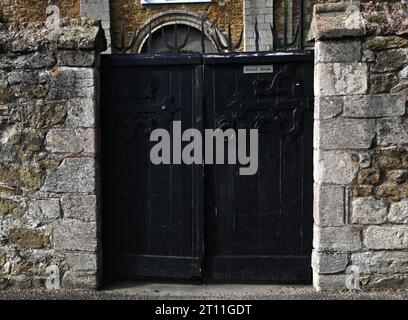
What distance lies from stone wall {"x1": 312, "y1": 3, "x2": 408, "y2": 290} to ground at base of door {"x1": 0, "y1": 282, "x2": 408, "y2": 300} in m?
0.10

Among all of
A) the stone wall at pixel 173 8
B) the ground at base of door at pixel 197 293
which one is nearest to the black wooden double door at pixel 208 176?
the ground at base of door at pixel 197 293

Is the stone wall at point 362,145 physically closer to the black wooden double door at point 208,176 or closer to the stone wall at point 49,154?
the black wooden double door at point 208,176

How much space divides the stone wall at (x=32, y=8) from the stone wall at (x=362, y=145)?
Answer: 8597 mm

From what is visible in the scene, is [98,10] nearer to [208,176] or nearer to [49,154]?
[49,154]

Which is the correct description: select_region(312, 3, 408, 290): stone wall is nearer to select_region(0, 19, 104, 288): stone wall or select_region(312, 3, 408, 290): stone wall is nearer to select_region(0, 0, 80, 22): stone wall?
select_region(0, 19, 104, 288): stone wall

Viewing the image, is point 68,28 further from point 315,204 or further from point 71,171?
point 315,204

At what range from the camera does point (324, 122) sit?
4.01 m

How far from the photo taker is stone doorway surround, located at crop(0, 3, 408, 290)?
3.96 metres

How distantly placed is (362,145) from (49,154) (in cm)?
262

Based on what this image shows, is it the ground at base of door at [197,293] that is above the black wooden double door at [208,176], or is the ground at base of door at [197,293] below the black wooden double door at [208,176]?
below

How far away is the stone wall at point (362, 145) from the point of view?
3949 mm

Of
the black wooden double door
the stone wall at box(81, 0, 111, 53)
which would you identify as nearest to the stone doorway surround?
the black wooden double door

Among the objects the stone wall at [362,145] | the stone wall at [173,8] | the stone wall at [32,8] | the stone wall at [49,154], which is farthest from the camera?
the stone wall at [32,8]

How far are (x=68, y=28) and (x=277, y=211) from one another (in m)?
2.38
